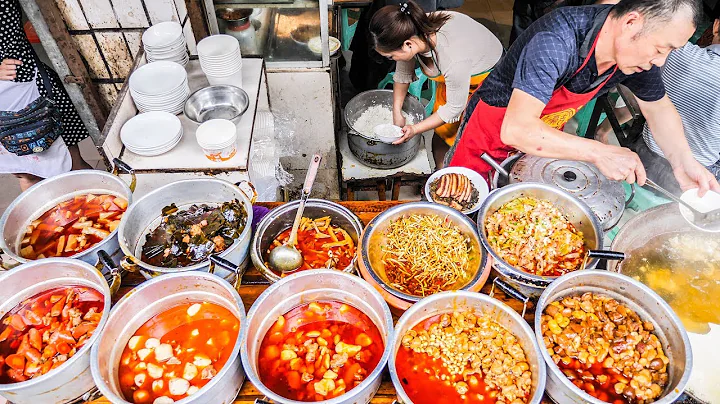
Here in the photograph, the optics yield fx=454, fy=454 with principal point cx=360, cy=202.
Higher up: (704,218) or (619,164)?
(619,164)

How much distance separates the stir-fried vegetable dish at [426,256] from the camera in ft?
6.84

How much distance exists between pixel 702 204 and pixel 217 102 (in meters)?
3.00

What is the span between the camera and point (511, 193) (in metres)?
2.34

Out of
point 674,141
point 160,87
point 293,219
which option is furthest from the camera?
point 160,87

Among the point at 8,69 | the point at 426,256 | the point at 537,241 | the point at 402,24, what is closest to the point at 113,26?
the point at 8,69

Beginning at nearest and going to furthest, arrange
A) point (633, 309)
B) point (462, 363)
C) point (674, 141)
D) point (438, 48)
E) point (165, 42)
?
point (462, 363)
point (633, 309)
point (674, 141)
point (165, 42)
point (438, 48)

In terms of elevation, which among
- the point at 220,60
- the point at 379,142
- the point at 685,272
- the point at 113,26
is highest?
the point at 220,60

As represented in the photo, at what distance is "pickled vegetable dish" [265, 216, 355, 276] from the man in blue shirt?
1034mm

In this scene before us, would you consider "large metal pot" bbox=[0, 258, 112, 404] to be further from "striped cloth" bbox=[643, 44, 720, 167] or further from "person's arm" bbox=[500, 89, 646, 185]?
"striped cloth" bbox=[643, 44, 720, 167]

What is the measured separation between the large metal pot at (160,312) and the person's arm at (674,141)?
253 cm

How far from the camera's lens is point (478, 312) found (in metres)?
1.96

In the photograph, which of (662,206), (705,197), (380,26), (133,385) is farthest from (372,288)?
(380,26)

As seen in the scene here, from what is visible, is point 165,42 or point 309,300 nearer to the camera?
point 309,300

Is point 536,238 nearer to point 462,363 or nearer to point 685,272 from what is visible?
point 462,363
